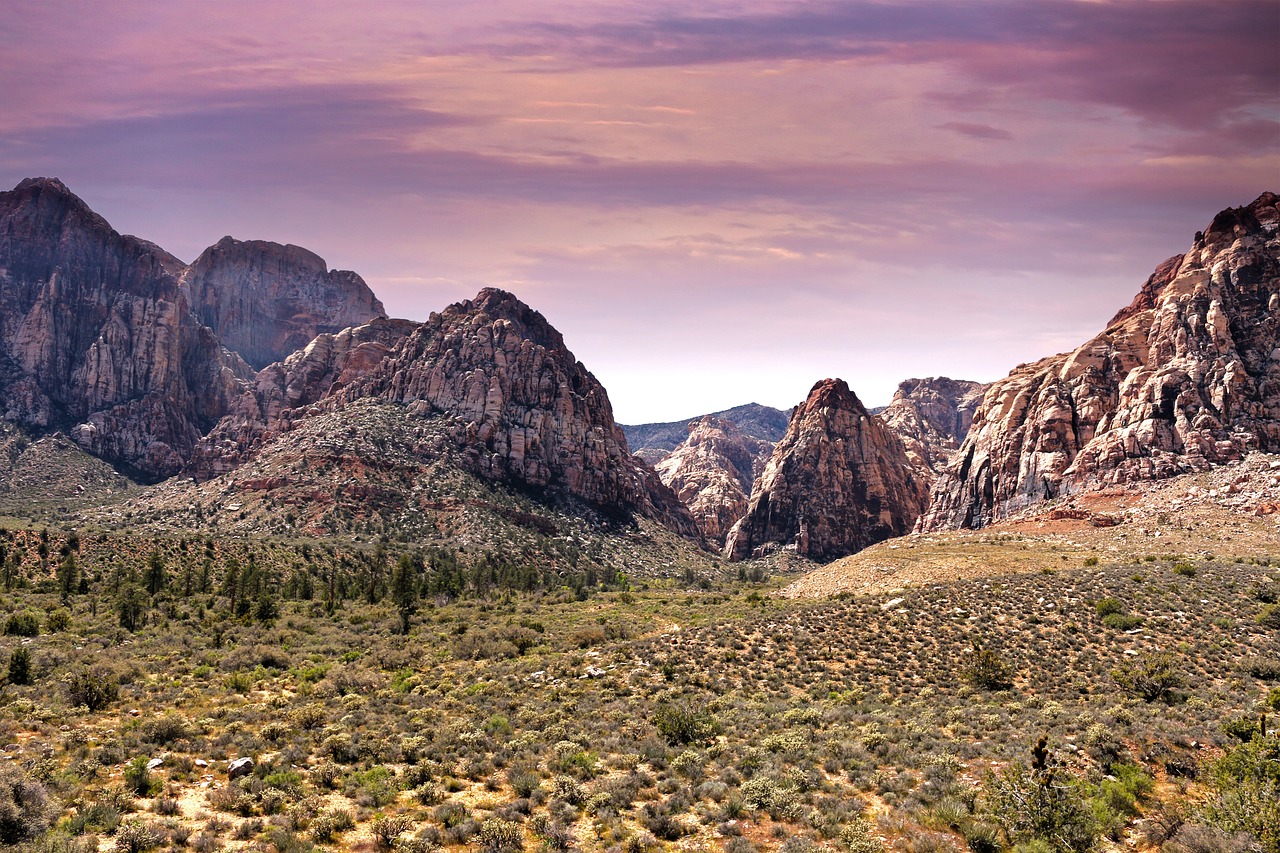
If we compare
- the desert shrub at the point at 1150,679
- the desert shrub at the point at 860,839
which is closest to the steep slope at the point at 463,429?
the desert shrub at the point at 1150,679

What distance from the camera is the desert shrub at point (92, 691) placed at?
91.0 feet

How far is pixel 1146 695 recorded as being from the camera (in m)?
27.7

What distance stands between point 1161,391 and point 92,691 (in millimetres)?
129611

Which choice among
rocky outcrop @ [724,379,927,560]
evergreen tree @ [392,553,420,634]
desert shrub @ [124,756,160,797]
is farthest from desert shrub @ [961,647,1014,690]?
rocky outcrop @ [724,379,927,560]

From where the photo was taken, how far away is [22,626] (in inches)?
1674

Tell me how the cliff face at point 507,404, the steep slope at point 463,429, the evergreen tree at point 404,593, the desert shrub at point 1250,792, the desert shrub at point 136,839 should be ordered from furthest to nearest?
the cliff face at point 507,404 → the steep slope at point 463,429 → the evergreen tree at point 404,593 → the desert shrub at point 136,839 → the desert shrub at point 1250,792

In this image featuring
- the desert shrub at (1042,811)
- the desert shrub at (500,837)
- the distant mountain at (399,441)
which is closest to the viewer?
the desert shrub at (1042,811)

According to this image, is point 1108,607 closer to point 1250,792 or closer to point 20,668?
point 1250,792

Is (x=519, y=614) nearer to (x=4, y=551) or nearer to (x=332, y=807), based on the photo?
(x=332, y=807)

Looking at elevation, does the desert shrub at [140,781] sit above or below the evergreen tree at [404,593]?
above

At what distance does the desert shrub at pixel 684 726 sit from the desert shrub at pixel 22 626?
45.2 metres

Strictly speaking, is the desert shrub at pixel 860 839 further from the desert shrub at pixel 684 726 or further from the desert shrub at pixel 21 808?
the desert shrub at pixel 21 808

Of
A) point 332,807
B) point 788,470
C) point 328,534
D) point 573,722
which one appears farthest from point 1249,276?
point 328,534

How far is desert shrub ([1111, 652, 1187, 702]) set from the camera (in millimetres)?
27672
